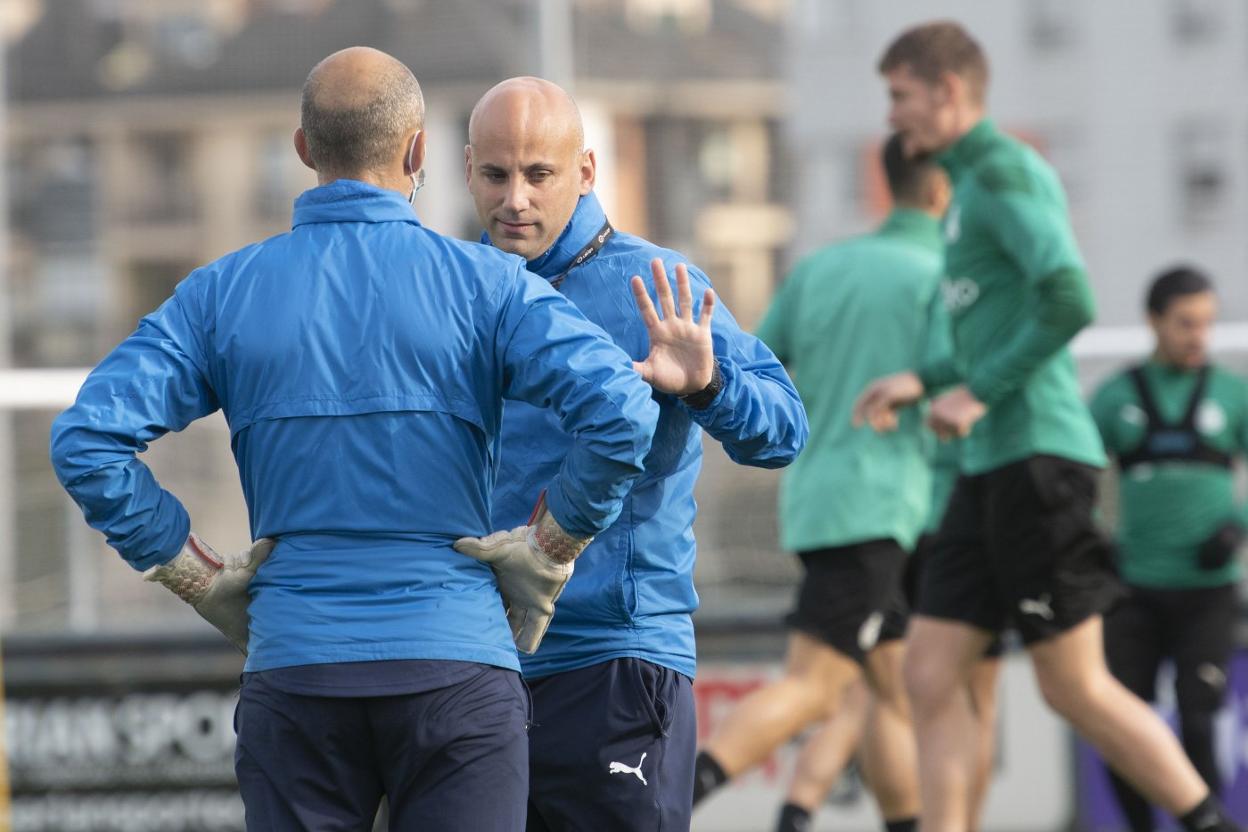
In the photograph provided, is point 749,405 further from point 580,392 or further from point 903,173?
point 903,173

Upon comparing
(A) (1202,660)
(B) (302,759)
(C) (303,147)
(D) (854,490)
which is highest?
(C) (303,147)

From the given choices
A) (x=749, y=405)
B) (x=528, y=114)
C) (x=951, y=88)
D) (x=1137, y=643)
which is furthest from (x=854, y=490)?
(x=528, y=114)

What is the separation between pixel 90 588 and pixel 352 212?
223 inches

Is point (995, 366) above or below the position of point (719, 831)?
above

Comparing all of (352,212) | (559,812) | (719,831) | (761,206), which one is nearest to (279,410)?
(352,212)

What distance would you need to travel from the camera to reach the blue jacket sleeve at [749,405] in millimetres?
3381

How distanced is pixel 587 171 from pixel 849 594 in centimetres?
273

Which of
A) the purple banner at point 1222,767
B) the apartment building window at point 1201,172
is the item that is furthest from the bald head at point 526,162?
the apartment building window at point 1201,172

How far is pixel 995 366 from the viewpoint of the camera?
5293mm

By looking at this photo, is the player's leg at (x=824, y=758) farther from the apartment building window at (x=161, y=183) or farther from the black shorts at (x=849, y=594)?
the apartment building window at (x=161, y=183)

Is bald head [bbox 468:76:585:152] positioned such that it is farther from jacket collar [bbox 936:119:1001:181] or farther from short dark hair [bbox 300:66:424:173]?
jacket collar [bbox 936:119:1001:181]

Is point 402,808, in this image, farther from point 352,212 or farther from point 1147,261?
point 1147,261

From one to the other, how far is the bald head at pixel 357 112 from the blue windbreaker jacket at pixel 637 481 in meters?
0.49

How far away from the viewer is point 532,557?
10.2 ft
